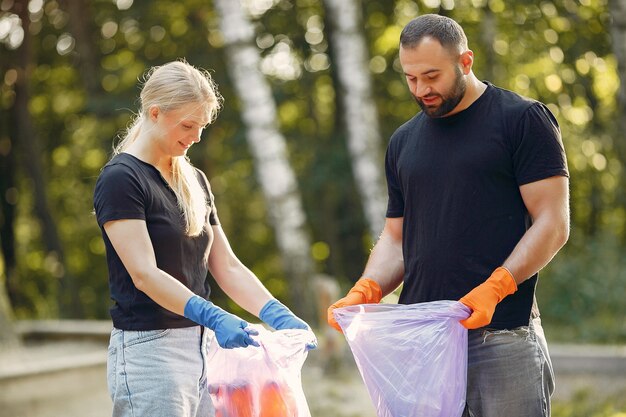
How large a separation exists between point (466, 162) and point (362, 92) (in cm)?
806

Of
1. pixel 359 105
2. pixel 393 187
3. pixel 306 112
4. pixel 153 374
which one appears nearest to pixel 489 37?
pixel 359 105

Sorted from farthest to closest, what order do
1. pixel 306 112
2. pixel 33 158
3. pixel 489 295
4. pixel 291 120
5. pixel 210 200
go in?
pixel 291 120
pixel 306 112
pixel 33 158
pixel 210 200
pixel 489 295

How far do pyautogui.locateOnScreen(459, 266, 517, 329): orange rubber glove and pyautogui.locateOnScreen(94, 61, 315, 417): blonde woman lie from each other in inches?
27.9

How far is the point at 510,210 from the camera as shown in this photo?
9.89 ft

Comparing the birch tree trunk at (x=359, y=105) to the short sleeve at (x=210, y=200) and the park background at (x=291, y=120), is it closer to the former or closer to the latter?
the park background at (x=291, y=120)

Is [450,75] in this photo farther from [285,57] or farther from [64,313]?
[64,313]

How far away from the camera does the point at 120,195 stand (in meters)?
2.97

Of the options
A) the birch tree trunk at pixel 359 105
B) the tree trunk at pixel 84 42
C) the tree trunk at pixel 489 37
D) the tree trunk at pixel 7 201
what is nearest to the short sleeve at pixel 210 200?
the birch tree trunk at pixel 359 105

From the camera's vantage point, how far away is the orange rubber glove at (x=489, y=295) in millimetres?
2896

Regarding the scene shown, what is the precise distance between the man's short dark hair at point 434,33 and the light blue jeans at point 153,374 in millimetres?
1125

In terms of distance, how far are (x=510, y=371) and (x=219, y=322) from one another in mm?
885

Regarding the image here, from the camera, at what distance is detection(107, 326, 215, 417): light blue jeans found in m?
3.00

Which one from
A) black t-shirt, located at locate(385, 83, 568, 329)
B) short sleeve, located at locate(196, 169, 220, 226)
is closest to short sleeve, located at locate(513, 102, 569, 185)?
black t-shirt, located at locate(385, 83, 568, 329)

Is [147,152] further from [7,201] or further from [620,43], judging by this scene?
[7,201]
